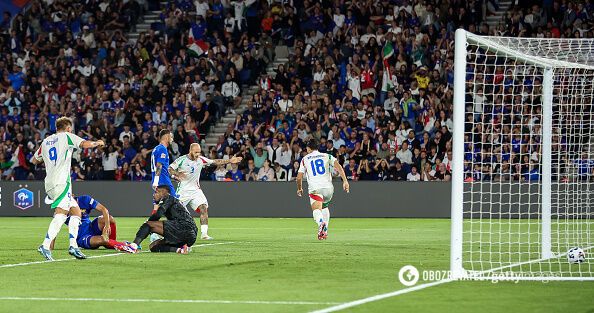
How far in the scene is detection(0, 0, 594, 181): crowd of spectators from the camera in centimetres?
3042

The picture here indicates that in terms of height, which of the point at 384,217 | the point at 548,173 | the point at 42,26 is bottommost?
the point at 384,217

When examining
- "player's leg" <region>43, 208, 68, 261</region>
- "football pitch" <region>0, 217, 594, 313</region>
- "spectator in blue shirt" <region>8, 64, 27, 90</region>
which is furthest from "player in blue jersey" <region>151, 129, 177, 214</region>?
"spectator in blue shirt" <region>8, 64, 27, 90</region>

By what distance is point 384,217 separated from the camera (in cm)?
2997

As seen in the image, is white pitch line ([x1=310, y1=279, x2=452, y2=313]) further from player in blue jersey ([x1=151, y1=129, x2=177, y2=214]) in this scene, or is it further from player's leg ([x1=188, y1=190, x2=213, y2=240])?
player's leg ([x1=188, y1=190, x2=213, y2=240])

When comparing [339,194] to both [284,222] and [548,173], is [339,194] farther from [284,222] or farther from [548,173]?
[548,173]

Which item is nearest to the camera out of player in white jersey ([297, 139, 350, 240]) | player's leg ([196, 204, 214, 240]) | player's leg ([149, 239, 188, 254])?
player's leg ([149, 239, 188, 254])

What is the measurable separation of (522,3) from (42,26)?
56.7 ft

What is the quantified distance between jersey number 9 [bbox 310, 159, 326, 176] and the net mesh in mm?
2790

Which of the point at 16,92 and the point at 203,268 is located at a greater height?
the point at 16,92

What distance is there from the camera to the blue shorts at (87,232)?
57.3 feet

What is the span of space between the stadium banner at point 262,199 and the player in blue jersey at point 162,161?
36.9ft

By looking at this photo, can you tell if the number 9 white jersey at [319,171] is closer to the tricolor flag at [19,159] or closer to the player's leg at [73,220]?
the player's leg at [73,220]

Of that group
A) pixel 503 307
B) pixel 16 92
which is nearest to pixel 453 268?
pixel 503 307

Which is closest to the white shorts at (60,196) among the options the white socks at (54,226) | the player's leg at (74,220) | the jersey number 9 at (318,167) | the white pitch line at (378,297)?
the white socks at (54,226)
